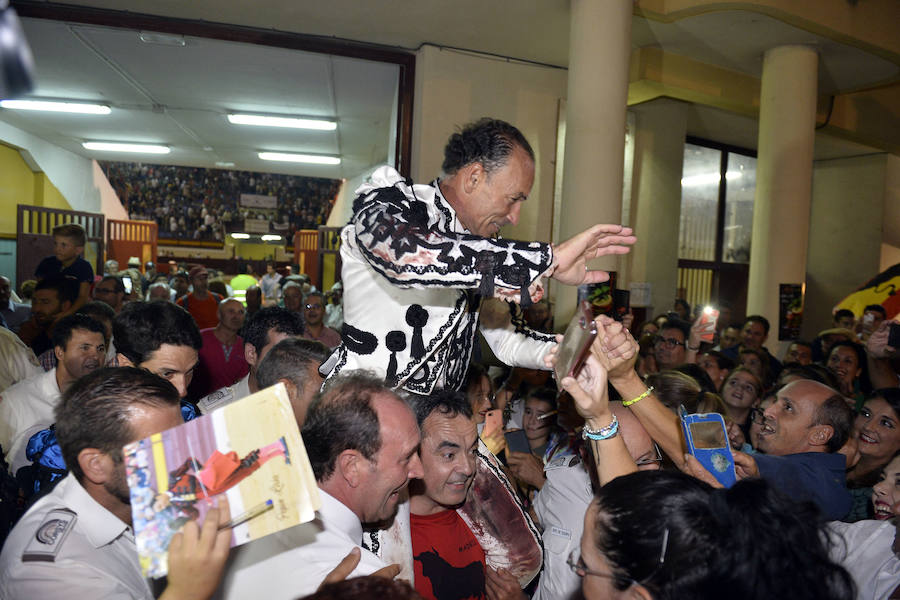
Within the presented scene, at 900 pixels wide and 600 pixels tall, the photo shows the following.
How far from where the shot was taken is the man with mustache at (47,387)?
2723 millimetres

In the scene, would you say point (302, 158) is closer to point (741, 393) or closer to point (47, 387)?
point (47, 387)

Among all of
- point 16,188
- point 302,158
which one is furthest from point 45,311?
point 16,188

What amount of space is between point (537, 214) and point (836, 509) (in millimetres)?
4978

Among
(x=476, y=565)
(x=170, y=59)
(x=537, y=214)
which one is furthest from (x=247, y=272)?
(x=476, y=565)

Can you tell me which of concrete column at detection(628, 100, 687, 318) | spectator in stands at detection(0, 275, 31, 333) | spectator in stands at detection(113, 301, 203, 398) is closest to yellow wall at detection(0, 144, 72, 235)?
spectator in stands at detection(0, 275, 31, 333)

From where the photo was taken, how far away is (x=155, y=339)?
2723 millimetres

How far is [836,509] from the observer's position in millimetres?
2180

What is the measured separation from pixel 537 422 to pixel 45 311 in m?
3.56

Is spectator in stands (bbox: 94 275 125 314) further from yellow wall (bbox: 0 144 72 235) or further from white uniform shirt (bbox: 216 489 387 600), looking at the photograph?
yellow wall (bbox: 0 144 72 235)

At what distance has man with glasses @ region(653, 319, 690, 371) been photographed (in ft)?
16.9

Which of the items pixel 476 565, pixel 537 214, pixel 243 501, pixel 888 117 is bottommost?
pixel 476 565

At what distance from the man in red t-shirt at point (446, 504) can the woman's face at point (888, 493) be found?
1.34m

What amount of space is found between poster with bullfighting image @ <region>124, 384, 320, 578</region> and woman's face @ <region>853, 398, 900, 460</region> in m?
2.92

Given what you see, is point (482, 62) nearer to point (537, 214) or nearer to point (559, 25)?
point (559, 25)
